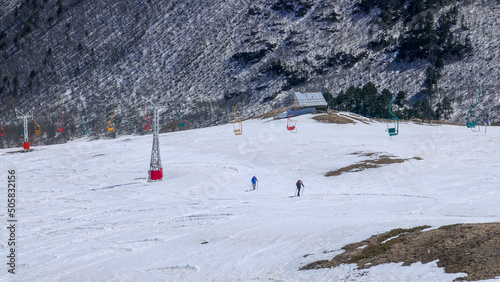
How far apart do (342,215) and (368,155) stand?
1040 inches

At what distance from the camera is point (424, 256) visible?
878 inches

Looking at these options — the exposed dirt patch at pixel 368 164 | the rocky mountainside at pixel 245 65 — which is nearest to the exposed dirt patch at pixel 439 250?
the exposed dirt patch at pixel 368 164

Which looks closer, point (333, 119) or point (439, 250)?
point (439, 250)

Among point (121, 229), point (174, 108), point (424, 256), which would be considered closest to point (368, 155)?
point (121, 229)

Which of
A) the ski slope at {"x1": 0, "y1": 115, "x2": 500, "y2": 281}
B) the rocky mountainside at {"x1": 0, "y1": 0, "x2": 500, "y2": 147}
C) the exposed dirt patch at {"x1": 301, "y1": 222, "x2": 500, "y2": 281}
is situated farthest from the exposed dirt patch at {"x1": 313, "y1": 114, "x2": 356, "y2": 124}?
the exposed dirt patch at {"x1": 301, "y1": 222, "x2": 500, "y2": 281}

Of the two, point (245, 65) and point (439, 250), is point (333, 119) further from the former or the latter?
point (245, 65)

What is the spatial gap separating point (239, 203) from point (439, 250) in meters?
23.8

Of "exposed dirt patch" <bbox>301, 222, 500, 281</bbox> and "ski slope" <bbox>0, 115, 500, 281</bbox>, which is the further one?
"ski slope" <bbox>0, 115, 500, 281</bbox>

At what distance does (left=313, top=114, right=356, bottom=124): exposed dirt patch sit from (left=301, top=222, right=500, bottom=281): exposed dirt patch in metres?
65.8

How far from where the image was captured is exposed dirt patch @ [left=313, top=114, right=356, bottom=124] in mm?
92375

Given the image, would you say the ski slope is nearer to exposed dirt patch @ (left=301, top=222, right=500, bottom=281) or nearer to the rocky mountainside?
exposed dirt patch @ (left=301, top=222, right=500, bottom=281)

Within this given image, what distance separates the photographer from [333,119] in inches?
3674

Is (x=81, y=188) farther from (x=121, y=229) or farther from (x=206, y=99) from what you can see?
(x=206, y=99)

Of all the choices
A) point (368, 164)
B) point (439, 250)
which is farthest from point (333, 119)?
point (439, 250)
